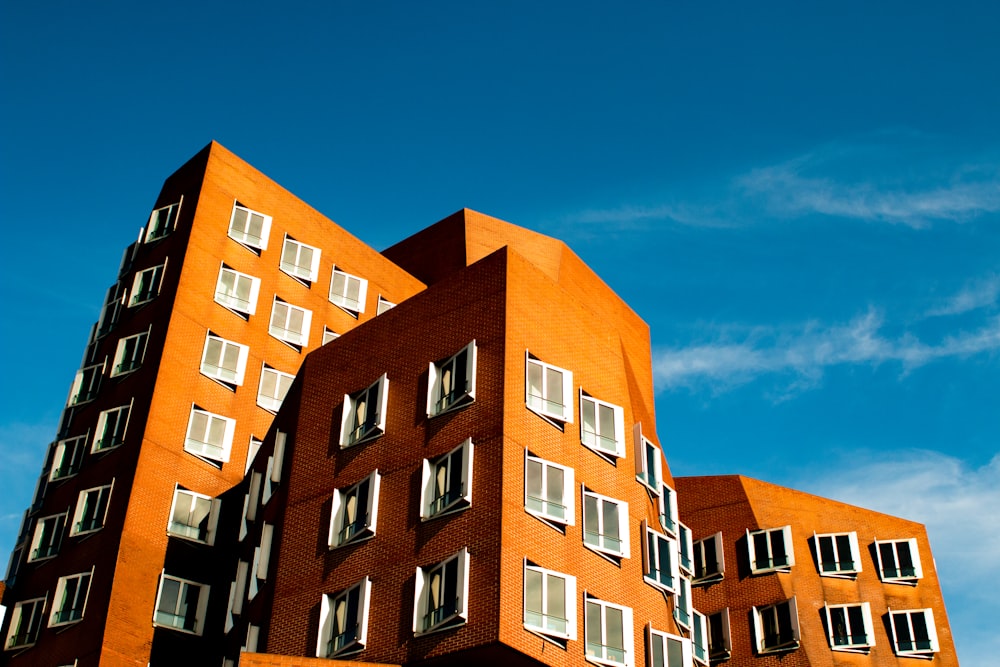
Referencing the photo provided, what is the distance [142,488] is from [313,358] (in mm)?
10951

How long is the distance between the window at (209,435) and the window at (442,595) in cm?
2150

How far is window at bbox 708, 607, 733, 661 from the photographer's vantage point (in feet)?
219

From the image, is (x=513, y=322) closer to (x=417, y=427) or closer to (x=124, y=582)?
(x=417, y=427)

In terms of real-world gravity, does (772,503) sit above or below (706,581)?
above

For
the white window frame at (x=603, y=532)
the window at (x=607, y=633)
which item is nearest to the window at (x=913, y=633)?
the white window frame at (x=603, y=532)

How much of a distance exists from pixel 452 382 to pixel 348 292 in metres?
27.0

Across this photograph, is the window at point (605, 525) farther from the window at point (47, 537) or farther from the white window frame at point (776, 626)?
the window at point (47, 537)

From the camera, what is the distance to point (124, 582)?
178 feet

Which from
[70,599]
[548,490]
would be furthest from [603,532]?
[70,599]

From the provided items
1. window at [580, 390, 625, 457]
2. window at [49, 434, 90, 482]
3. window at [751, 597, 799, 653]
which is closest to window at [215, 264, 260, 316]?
window at [49, 434, 90, 482]

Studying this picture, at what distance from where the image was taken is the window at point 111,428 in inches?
2354

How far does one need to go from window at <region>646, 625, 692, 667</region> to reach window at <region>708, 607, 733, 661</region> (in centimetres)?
2168

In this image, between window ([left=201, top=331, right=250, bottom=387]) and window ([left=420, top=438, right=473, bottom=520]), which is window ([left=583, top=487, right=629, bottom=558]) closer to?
window ([left=420, top=438, right=473, bottom=520])

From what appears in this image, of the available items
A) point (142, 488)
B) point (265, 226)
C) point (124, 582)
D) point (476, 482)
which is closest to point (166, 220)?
point (265, 226)
